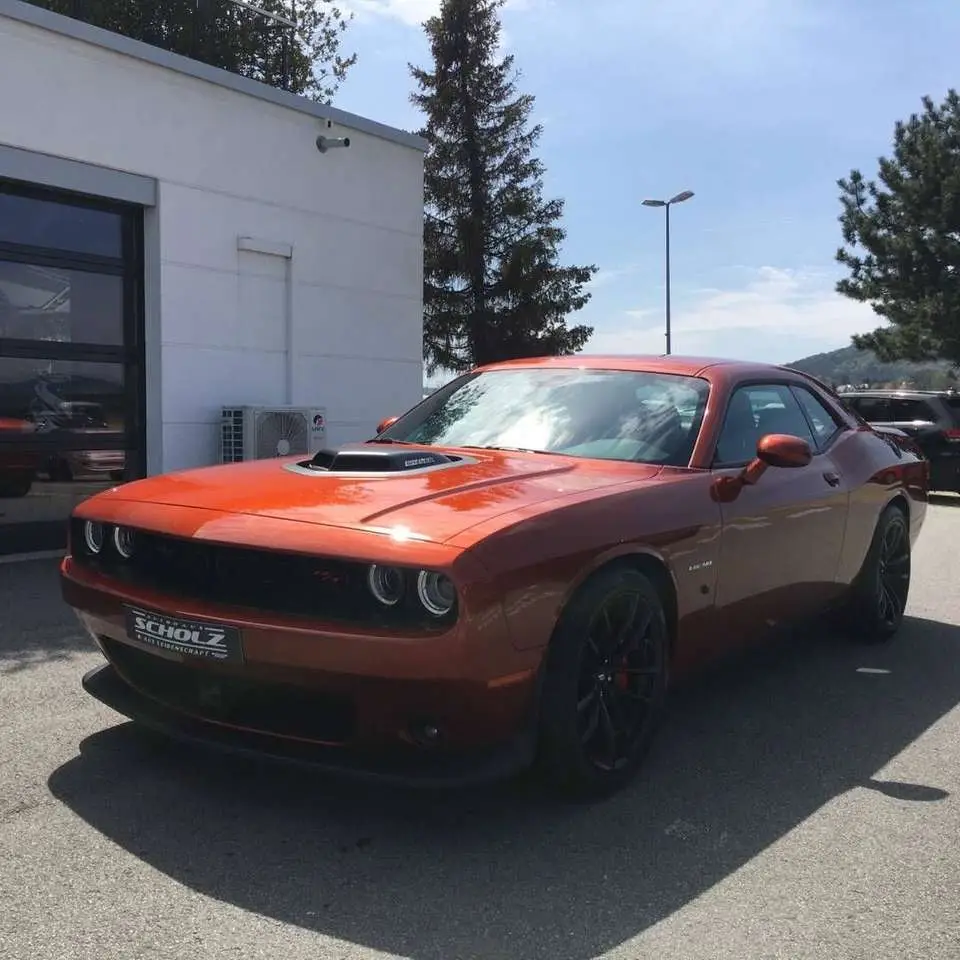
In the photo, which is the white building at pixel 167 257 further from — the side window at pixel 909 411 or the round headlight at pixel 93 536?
the side window at pixel 909 411

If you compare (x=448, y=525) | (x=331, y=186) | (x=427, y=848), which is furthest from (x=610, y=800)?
(x=331, y=186)

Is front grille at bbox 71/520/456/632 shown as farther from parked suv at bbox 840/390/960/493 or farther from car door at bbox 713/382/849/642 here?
parked suv at bbox 840/390/960/493

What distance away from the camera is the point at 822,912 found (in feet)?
8.68

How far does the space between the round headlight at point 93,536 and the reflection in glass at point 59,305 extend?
5.27 m

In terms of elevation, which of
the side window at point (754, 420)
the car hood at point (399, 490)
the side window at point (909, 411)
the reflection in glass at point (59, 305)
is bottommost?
the car hood at point (399, 490)

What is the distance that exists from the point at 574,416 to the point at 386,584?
160 cm

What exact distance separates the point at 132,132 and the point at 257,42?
21192 millimetres

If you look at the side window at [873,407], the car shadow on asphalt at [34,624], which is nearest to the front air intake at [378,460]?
the car shadow on asphalt at [34,624]

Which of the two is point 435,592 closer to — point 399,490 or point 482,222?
point 399,490

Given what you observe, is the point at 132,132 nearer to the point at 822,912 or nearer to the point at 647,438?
the point at 647,438

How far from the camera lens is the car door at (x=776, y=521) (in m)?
3.94

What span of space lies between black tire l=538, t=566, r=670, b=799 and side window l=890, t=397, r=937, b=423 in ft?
40.5

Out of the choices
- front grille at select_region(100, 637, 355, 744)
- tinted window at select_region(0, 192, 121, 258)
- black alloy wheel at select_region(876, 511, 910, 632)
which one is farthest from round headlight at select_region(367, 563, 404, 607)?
tinted window at select_region(0, 192, 121, 258)

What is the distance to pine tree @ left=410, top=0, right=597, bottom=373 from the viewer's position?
27.8m
